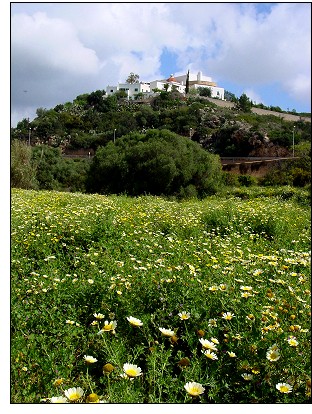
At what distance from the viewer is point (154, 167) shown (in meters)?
13.6

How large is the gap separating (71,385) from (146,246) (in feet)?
5.48

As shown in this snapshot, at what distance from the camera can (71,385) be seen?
1.46 m

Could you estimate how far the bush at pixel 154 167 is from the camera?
44.5ft

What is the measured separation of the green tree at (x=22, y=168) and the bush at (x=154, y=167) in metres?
2.04

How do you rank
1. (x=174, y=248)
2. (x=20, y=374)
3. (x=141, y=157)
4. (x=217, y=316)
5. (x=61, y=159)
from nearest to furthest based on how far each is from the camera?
(x=20, y=374) → (x=217, y=316) → (x=174, y=248) → (x=141, y=157) → (x=61, y=159)

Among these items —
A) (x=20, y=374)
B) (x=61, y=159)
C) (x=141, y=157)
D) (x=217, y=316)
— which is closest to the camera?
(x=20, y=374)

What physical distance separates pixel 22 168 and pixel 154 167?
13.9ft

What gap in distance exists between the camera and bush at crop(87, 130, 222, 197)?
13.6 m

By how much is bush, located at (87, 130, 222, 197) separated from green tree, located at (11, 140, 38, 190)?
2.04m

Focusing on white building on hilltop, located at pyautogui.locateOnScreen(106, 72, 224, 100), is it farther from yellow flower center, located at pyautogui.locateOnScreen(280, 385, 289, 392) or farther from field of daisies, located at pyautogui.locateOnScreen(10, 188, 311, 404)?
yellow flower center, located at pyautogui.locateOnScreen(280, 385, 289, 392)

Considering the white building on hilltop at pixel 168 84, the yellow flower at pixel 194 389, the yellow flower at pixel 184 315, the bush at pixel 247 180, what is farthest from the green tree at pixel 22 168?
the yellow flower at pixel 194 389
